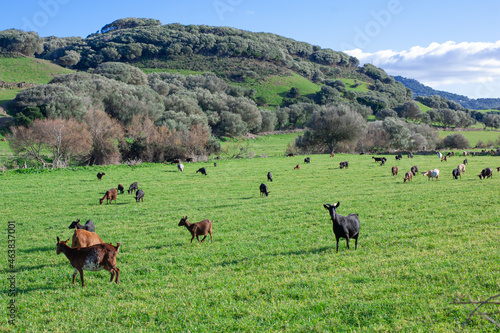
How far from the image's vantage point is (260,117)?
84812mm

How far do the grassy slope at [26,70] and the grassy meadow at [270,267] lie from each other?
81637mm

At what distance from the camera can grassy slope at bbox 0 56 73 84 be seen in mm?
86062

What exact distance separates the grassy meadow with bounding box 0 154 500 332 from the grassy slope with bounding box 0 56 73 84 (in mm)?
81637

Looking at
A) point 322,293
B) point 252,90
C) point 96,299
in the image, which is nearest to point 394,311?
point 322,293

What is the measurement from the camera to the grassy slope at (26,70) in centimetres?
8606

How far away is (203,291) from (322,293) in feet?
9.81

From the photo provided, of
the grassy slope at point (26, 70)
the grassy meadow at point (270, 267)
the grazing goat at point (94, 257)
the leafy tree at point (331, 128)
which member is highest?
the grassy slope at point (26, 70)

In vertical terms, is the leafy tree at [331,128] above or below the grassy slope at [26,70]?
below

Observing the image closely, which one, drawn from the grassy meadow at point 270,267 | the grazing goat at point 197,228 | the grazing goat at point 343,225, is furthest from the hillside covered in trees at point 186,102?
the grazing goat at point 343,225

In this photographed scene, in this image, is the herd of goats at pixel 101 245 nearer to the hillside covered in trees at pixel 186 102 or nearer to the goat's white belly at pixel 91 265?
the goat's white belly at pixel 91 265

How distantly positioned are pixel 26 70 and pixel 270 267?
11053 centimetres

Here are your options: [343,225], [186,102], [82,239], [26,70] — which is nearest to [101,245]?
[82,239]

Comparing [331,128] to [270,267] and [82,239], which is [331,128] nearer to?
[270,267]

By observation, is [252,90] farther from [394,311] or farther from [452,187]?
[394,311]
